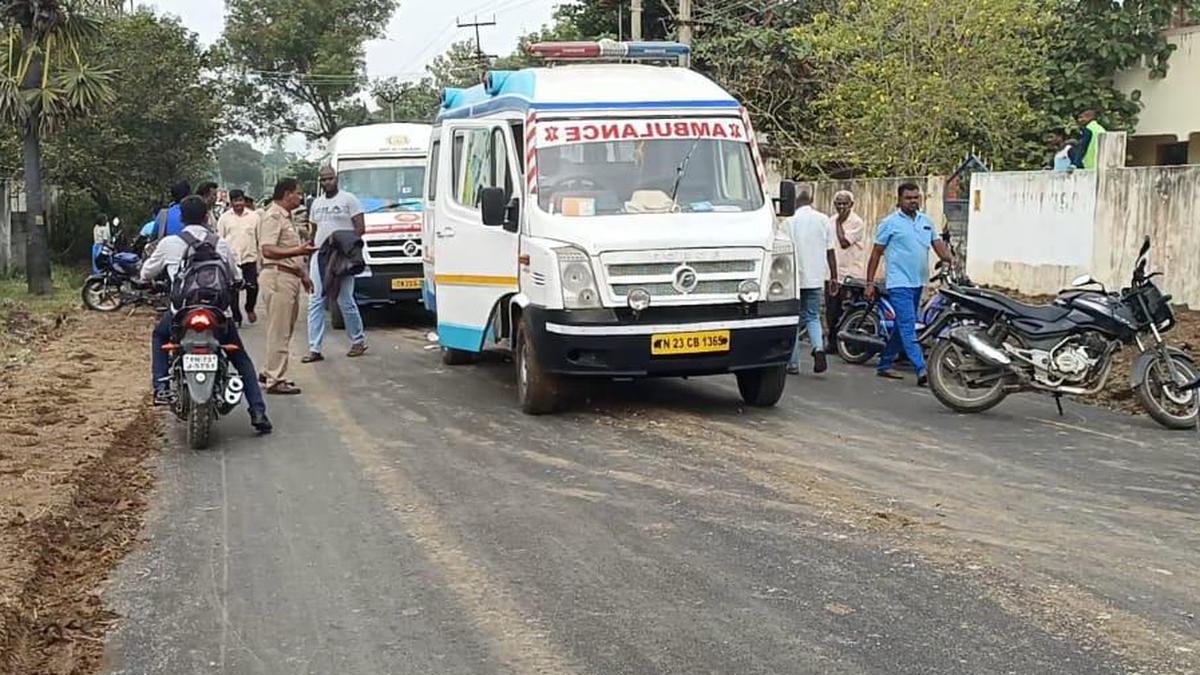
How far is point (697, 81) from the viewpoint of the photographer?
10.9m

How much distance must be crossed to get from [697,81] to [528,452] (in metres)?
3.84

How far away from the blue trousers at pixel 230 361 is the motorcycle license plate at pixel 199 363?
32cm

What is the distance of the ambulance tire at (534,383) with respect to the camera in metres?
9.75

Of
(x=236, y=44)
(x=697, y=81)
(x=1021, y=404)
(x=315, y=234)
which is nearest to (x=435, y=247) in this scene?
(x=315, y=234)

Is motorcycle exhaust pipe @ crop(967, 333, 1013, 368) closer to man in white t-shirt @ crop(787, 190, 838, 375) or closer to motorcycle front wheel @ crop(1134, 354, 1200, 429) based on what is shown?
motorcycle front wheel @ crop(1134, 354, 1200, 429)

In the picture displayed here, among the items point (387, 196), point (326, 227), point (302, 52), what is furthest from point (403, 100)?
point (326, 227)

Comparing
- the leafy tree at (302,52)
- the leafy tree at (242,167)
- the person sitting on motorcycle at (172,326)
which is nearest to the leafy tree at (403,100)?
the leafy tree at (302,52)

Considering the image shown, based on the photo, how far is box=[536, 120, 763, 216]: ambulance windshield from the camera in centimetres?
1004

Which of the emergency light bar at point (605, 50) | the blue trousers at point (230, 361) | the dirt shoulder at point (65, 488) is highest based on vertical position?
the emergency light bar at point (605, 50)

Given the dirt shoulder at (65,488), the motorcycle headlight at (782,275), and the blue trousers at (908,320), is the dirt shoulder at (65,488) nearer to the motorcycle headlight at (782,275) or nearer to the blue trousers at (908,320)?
the motorcycle headlight at (782,275)

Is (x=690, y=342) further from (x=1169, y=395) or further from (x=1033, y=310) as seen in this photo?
(x=1169, y=395)

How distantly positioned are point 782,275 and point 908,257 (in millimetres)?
2108

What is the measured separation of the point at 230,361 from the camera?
9.22 m

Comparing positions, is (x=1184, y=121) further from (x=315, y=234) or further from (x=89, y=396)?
(x=89, y=396)
